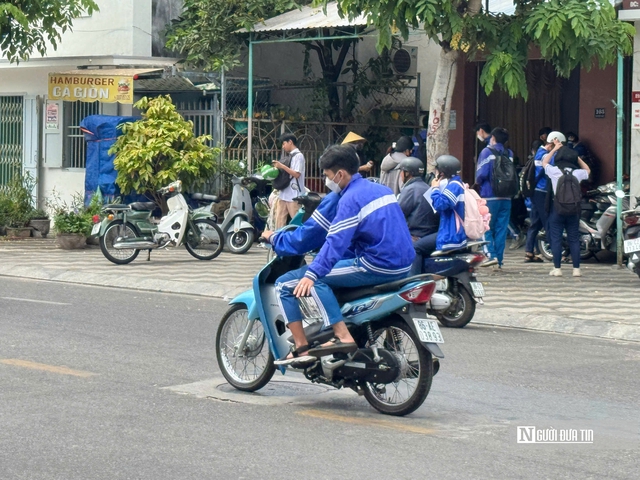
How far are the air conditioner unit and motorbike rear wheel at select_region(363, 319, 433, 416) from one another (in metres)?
14.5

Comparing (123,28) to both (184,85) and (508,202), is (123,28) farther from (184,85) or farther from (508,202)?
(508,202)

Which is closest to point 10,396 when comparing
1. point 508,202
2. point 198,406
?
point 198,406

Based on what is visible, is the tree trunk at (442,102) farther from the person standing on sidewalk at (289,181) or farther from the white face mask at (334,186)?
the white face mask at (334,186)

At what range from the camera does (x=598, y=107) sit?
17984mm

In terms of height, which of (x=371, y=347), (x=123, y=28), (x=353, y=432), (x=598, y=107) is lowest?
(x=353, y=432)

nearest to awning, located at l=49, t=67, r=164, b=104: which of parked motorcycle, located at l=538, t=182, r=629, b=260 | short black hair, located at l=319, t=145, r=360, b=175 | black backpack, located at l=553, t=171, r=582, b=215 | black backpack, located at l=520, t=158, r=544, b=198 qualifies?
black backpack, located at l=520, t=158, r=544, b=198

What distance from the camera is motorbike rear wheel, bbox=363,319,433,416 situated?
688 cm

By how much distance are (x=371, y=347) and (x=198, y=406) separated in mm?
1194

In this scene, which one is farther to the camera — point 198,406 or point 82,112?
point 82,112

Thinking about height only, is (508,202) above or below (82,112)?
below

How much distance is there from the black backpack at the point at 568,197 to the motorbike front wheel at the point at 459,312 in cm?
319

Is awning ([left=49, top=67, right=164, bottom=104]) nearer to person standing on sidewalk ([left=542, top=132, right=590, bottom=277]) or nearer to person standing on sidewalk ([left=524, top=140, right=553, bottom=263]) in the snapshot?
person standing on sidewalk ([left=524, top=140, right=553, bottom=263])

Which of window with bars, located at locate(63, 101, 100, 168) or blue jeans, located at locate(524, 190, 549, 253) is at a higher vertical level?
window with bars, located at locate(63, 101, 100, 168)

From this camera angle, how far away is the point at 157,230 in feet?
54.4
